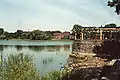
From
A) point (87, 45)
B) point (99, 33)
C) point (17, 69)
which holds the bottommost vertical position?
point (17, 69)

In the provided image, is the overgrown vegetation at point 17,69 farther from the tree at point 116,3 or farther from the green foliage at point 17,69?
the tree at point 116,3

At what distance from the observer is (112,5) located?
16.5 m

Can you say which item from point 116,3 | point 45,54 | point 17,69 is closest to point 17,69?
point 17,69

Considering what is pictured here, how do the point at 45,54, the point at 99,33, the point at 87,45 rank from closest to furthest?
the point at 87,45 < the point at 99,33 < the point at 45,54

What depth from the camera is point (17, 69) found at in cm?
1555

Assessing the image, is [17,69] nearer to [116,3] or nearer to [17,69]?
[17,69]

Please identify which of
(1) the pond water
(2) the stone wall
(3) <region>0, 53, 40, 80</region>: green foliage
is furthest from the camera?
(2) the stone wall

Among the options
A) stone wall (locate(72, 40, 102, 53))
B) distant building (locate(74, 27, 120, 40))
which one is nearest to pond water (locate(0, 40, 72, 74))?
stone wall (locate(72, 40, 102, 53))

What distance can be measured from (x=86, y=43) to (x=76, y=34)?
163 inches

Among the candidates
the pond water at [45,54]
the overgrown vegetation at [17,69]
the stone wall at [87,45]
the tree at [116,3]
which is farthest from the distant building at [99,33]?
the overgrown vegetation at [17,69]

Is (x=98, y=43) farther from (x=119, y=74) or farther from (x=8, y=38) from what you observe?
(x=8, y=38)

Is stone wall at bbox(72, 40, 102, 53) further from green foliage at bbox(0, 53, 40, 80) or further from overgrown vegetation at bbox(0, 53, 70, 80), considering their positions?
green foliage at bbox(0, 53, 40, 80)

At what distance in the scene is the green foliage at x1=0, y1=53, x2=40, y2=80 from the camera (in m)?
15.4

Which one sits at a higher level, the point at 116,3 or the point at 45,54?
the point at 116,3
